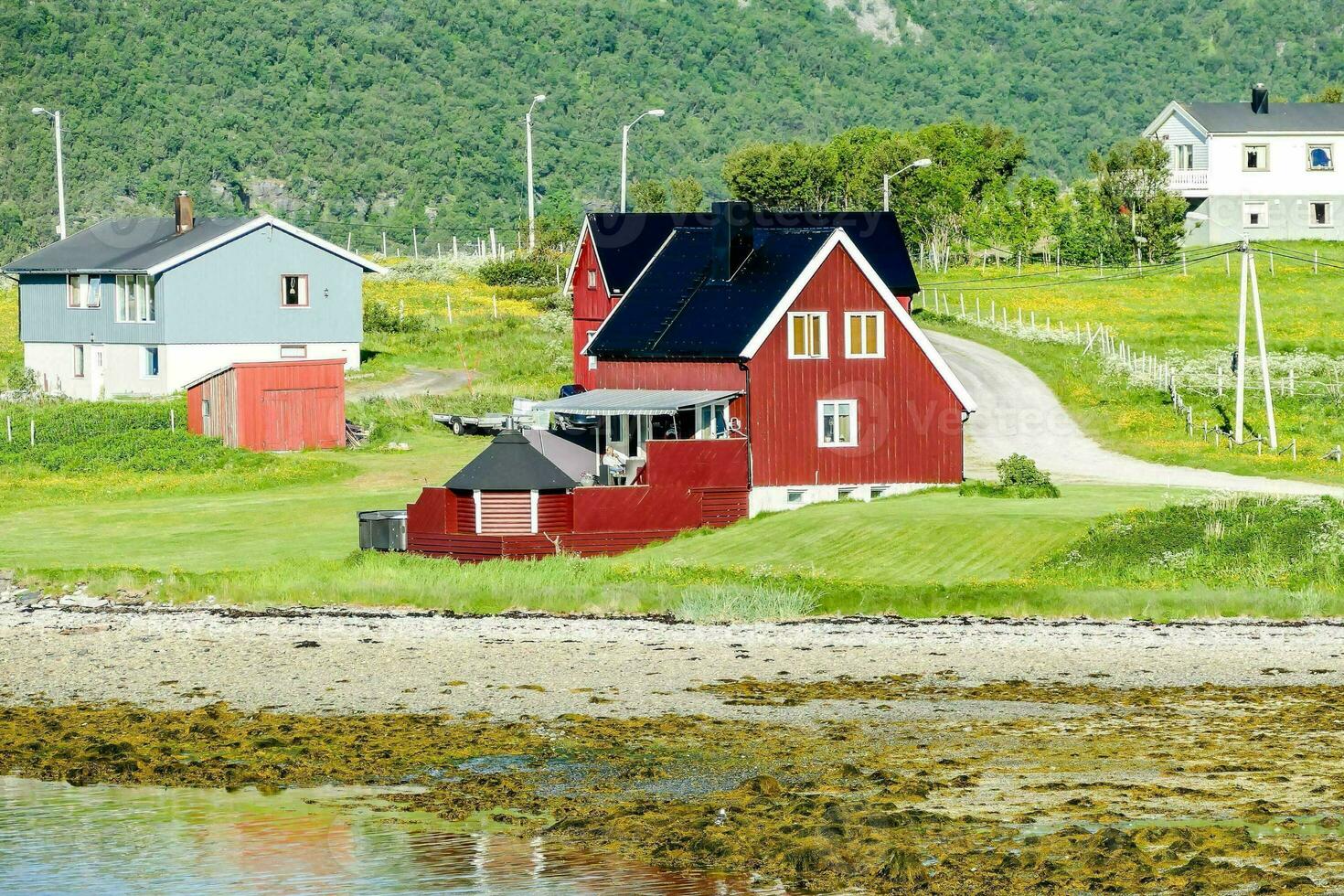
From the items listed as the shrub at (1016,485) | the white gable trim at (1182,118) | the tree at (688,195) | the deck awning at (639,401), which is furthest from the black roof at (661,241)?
the tree at (688,195)

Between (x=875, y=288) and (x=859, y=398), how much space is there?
8.61 ft

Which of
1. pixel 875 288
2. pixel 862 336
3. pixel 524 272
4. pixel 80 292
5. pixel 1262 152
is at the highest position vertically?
pixel 1262 152

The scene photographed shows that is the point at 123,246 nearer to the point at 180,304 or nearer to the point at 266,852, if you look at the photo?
the point at 180,304

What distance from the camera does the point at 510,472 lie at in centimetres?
4169

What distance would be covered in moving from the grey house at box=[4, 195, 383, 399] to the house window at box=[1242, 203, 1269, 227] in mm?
47279

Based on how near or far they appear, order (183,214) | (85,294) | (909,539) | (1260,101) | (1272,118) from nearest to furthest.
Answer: (909,539), (85,294), (183,214), (1272,118), (1260,101)

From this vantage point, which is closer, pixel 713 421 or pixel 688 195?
pixel 713 421

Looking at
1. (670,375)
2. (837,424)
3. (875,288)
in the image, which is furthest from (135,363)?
(875,288)

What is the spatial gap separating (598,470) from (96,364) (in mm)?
35579

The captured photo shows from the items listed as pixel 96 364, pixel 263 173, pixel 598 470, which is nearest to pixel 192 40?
pixel 263 173

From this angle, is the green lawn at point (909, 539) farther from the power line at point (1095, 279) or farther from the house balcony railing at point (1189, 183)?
the house balcony railing at point (1189, 183)

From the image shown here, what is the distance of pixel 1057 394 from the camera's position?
66125mm

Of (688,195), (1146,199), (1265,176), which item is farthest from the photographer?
(688,195)

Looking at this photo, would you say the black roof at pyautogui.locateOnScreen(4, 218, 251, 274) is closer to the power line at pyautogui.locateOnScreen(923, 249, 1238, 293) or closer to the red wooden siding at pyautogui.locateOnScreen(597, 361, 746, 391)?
the red wooden siding at pyautogui.locateOnScreen(597, 361, 746, 391)
